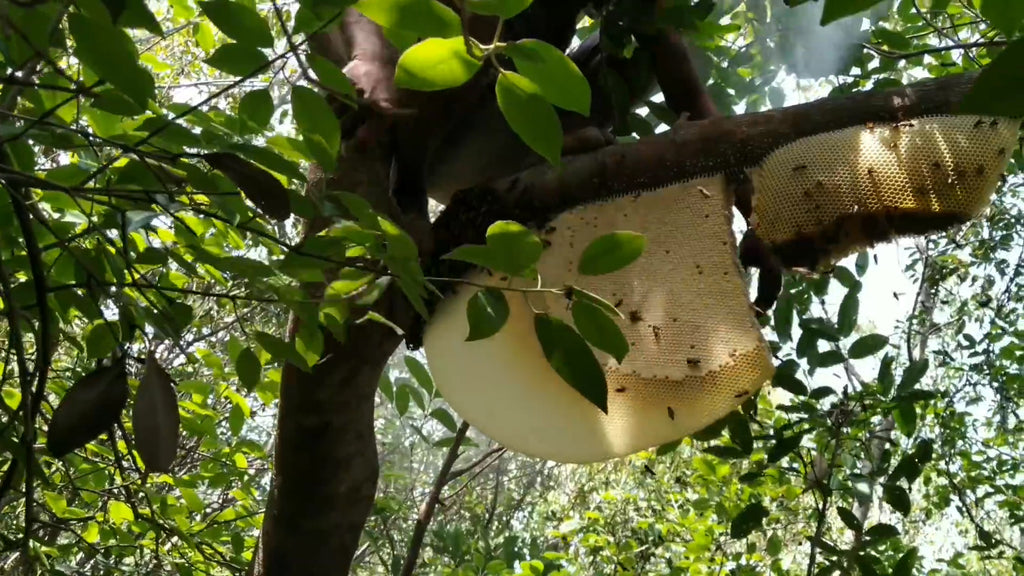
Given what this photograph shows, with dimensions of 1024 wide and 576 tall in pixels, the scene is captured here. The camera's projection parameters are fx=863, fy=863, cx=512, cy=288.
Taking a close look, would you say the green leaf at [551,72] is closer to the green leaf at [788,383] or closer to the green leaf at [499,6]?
the green leaf at [499,6]

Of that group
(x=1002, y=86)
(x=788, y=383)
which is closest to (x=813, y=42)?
(x=788, y=383)

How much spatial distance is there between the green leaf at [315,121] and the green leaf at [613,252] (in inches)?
6.3

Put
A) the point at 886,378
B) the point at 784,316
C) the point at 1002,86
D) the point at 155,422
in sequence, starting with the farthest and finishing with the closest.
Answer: the point at 886,378 → the point at 784,316 → the point at 155,422 → the point at 1002,86

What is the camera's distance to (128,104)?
47 centimetres

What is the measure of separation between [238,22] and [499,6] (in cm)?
15

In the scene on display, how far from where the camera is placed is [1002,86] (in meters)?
0.21

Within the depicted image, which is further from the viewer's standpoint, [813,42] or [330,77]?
[813,42]

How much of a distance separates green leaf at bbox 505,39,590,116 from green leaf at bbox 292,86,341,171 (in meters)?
0.14

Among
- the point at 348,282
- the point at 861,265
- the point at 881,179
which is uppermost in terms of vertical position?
the point at 861,265

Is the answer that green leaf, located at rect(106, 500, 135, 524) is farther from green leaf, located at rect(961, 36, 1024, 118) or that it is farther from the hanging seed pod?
green leaf, located at rect(961, 36, 1024, 118)

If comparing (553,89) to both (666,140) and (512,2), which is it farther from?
(666,140)

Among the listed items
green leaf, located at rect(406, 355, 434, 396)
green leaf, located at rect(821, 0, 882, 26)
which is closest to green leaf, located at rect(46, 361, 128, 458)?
green leaf, located at rect(821, 0, 882, 26)

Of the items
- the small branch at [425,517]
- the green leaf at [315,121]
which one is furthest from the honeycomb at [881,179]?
the small branch at [425,517]

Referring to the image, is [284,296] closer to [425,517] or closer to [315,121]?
[315,121]
